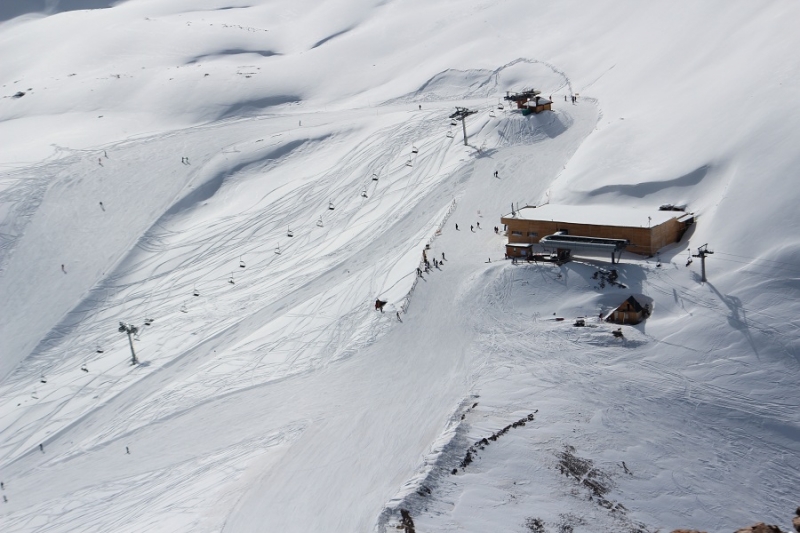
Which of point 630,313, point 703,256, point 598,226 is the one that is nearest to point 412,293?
point 598,226

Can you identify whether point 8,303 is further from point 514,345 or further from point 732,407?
point 732,407

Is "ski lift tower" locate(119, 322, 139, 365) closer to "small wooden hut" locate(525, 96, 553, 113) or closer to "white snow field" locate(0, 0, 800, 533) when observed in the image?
"white snow field" locate(0, 0, 800, 533)

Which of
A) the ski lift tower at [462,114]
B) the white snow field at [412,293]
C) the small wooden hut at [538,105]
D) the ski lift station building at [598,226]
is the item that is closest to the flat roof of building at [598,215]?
A: the ski lift station building at [598,226]

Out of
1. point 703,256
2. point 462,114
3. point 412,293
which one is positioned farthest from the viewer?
point 462,114

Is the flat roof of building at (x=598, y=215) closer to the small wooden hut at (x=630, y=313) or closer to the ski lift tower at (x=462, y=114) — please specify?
the small wooden hut at (x=630, y=313)

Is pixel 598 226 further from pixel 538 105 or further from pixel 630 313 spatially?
pixel 538 105

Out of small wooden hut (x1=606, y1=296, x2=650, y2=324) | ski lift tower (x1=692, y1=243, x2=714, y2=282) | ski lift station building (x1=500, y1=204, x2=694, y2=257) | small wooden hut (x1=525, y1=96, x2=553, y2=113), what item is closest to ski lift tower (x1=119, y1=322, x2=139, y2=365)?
ski lift station building (x1=500, y1=204, x2=694, y2=257)
